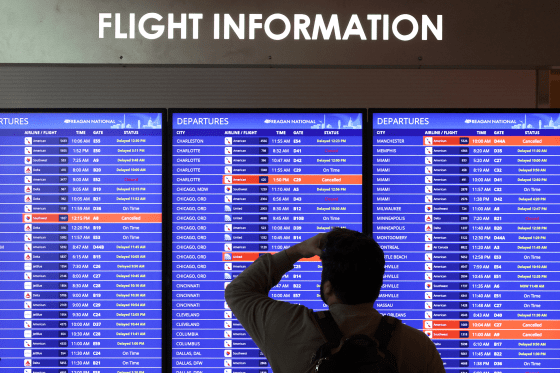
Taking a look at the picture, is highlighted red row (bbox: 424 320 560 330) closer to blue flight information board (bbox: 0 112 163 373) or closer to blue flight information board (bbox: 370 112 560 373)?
blue flight information board (bbox: 370 112 560 373)

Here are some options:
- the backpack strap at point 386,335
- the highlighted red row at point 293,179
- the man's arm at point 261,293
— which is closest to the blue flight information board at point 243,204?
the highlighted red row at point 293,179

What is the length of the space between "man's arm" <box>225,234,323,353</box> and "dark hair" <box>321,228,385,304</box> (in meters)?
0.18

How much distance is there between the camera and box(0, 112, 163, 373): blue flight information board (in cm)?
294

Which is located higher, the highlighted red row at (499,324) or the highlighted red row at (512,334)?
the highlighted red row at (499,324)

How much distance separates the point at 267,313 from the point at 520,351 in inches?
75.0

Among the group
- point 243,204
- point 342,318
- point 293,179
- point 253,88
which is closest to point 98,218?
point 243,204

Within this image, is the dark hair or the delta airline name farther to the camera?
the delta airline name

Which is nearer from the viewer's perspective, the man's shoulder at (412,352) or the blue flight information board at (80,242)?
the man's shoulder at (412,352)

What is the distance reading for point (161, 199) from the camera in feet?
9.79

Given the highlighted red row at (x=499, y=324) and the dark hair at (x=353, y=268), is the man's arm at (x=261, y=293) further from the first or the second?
the highlighted red row at (x=499, y=324)

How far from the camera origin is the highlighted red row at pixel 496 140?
2.98 meters

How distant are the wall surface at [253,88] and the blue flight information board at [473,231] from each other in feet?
1.36

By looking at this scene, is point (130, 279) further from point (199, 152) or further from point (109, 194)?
point (199, 152)

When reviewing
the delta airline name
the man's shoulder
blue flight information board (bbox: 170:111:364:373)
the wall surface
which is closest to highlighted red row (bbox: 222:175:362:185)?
blue flight information board (bbox: 170:111:364:373)
